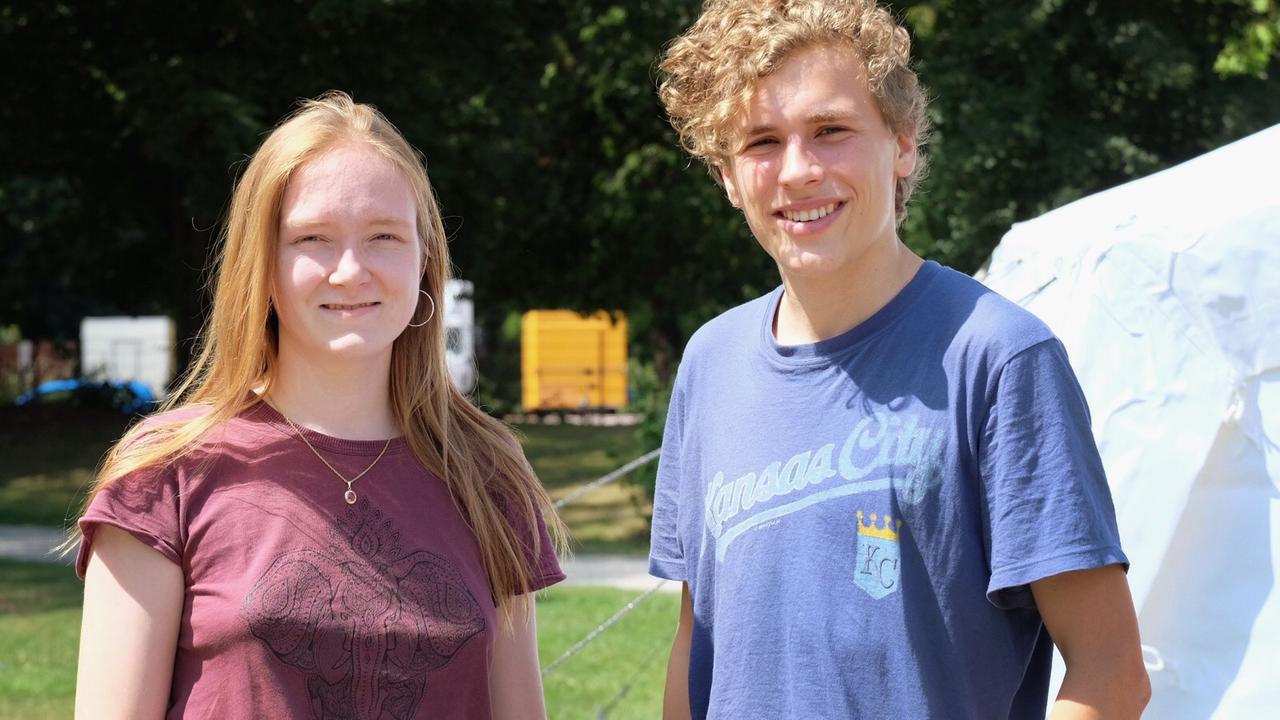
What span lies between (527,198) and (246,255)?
58.7 ft

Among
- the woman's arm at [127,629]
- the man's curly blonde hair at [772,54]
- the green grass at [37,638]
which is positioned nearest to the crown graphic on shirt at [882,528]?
the man's curly blonde hair at [772,54]

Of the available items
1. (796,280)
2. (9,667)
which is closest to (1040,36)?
(9,667)

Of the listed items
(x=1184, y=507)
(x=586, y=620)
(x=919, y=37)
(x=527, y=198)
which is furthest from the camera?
(x=527, y=198)

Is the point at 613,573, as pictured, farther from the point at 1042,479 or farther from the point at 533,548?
the point at 1042,479

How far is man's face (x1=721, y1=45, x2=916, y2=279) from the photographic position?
204 cm

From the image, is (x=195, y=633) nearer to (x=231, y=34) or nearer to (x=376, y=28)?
(x=376, y=28)

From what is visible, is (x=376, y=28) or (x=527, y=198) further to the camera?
(x=527, y=198)

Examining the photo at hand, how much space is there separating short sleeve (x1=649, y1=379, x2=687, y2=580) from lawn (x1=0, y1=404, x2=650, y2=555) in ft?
33.8

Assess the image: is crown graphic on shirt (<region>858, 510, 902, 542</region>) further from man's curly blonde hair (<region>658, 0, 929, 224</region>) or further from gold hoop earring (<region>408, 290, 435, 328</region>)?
gold hoop earring (<region>408, 290, 435, 328</region>)

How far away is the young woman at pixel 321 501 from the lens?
2.04m

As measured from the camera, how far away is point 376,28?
1591 centimetres

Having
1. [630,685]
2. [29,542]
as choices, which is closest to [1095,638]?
[630,685]

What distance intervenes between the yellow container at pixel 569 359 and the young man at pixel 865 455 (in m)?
33.5

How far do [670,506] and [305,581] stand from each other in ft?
2.11
